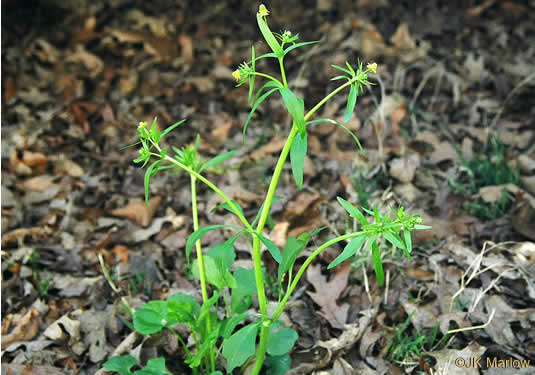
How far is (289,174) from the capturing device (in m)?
2.94

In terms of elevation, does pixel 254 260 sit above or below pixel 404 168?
below

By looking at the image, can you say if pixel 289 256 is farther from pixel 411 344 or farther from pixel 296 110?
pixel 411 344

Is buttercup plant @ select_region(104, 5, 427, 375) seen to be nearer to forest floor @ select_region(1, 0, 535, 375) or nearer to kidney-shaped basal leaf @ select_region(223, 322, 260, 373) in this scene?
kidney-shaped basal leaf @ select_region(223, 322, 260, 373)

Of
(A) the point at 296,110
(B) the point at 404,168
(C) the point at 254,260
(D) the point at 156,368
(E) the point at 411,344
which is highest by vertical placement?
(A) the point at 296,110

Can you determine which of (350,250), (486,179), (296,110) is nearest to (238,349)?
(350,250)

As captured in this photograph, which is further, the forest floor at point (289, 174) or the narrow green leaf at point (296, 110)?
the forest floor at point (289, 174)

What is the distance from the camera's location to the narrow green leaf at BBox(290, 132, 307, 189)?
4.37ft

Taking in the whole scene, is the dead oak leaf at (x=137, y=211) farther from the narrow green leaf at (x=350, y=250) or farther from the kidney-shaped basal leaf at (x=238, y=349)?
the narrow green leaf at (x=350, y=250)

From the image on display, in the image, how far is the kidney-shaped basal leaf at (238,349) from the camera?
1.54m

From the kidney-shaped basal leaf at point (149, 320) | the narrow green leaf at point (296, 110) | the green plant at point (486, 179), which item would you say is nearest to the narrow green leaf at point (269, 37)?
the narrow green leaf at point (296, 110)

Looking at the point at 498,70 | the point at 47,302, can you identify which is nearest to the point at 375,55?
the point at 498,70

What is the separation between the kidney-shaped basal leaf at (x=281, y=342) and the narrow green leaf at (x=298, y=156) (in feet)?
2.16

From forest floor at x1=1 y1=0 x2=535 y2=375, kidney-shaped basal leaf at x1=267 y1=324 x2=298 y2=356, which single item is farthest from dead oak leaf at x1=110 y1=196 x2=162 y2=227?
kidney-shaped basal leaf at x1=267 y1=324 x2=298 y2=356

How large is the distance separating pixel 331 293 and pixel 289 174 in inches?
38.8
